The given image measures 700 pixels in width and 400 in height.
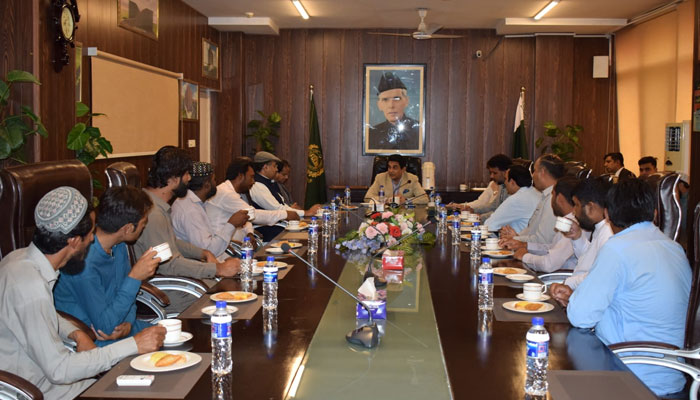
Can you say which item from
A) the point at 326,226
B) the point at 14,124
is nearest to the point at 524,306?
the point at 326,226

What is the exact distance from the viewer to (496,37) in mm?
10109

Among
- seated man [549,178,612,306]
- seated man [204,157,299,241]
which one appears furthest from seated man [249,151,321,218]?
seated man [549,178,612,306]

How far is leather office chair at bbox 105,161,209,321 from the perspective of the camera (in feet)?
11.0

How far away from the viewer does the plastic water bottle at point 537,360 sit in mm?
1813

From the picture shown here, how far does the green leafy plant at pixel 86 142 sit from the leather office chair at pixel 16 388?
3.41m

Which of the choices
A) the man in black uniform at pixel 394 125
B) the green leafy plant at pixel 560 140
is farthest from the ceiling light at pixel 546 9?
the man in black uniform at pixel 394 125

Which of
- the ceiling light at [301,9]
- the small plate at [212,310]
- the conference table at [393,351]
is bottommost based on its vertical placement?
the conference table at [393,351]

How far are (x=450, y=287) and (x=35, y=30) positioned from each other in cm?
359

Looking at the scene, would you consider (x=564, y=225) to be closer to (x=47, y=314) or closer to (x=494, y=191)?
(x=47, y=314)

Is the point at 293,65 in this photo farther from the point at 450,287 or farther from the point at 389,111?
the point at 450,287

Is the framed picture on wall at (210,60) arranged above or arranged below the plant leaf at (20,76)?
above

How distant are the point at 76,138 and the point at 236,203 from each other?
50.4 inches

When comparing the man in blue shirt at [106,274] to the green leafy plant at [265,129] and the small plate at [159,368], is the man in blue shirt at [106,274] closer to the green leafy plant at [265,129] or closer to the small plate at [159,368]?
the small plate at [159,368]

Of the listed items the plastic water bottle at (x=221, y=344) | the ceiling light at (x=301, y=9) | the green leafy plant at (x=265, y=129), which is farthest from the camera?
the green leafy plant at (x=265, y=129)
